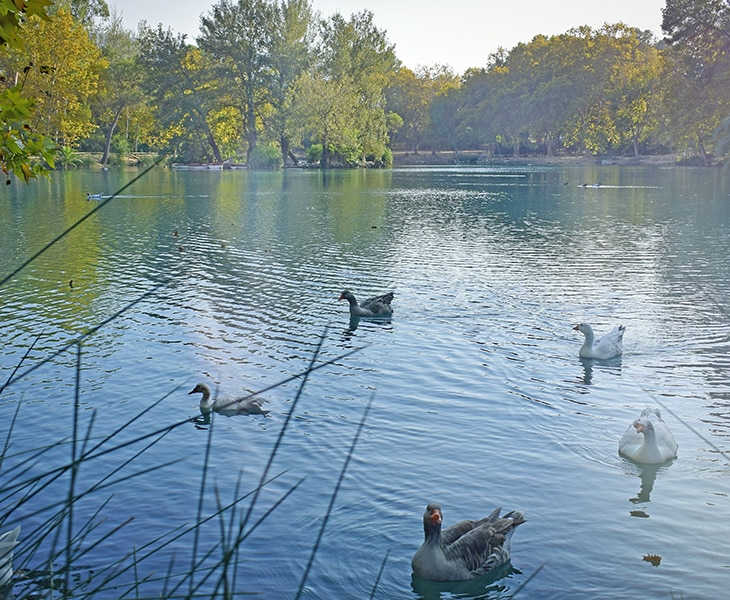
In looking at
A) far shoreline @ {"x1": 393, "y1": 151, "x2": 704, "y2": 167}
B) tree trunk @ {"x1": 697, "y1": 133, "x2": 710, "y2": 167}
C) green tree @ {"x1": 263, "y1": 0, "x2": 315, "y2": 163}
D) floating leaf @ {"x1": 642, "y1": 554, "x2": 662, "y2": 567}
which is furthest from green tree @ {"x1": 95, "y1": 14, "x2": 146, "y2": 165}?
floating leaf @ {"x1": 642, "y1": 554, "x2": 662, "y2": 567}

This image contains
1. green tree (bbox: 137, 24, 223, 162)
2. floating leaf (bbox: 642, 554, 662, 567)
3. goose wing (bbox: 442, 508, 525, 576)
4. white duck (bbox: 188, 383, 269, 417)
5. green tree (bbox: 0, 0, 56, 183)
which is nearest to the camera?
green tree (bbox: 0, 0, 56, 183)

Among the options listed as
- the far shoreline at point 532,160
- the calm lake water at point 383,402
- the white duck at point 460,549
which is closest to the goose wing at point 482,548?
the white duck at point 460,549

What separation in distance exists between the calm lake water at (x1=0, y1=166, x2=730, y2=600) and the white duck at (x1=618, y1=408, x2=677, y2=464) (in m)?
0.17

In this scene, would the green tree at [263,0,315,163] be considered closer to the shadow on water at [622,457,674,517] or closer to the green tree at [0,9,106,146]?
the green tree at [0,9,106,146]

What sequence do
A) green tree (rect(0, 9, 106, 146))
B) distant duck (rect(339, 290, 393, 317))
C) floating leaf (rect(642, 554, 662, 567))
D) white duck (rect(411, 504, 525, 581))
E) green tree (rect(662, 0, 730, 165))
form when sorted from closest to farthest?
white duck (rect(411, 504, 525, 581))
floating leaf (rect(642, 554, 662, 567))
distant duck (rect(339, 290, 393, 317))
green tree (rect(0, 9, 106, 146))
green tree (rect(662, 0, 730, 165))

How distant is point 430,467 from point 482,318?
7012 mm

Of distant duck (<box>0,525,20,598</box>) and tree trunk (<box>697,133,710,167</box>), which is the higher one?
tree trunk (<box>697,133,710,167</box>)

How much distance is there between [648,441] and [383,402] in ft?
11.1

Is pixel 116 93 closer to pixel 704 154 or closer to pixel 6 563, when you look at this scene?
pixel 704 154

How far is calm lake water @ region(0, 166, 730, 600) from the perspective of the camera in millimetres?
7043

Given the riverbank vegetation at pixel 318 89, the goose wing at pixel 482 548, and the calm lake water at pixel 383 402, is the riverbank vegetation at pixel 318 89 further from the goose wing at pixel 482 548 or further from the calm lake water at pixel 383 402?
the goose wing at pixel 482 548

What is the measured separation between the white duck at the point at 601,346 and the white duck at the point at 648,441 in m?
3.21

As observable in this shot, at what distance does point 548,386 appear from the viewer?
11445 millimetres

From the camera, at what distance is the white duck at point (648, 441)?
879 centimetres
